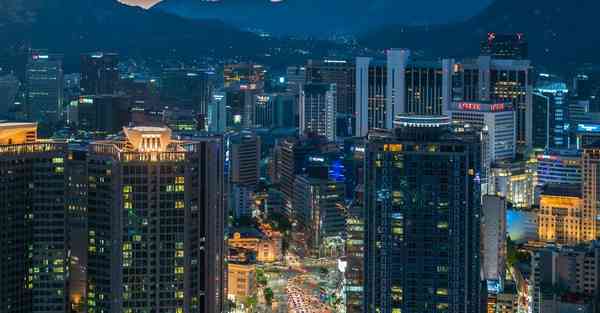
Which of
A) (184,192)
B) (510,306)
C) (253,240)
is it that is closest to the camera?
(184,192)

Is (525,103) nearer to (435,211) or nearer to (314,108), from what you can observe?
(314,108)

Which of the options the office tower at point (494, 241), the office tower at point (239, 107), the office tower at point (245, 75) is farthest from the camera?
the office tower at point (245, 75)

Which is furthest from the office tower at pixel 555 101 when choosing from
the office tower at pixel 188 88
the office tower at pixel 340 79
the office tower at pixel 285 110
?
the office tower at pixel 188 88

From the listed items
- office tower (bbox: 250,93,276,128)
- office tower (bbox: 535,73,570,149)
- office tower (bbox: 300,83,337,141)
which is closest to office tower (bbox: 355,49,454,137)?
office tower (bbox: 300,83,337,141)

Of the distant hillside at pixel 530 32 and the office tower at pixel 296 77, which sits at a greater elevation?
the distant hillside at pixel 530 32

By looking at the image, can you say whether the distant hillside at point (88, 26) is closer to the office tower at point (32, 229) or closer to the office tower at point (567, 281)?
the office tower at point (567, 281)

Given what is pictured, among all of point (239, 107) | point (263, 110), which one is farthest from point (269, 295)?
point (263, 110)

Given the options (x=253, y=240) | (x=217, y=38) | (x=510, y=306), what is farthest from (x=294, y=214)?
(x=510, y=306)
